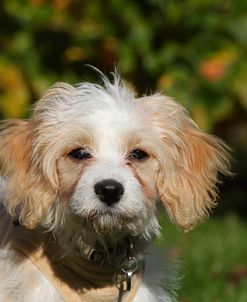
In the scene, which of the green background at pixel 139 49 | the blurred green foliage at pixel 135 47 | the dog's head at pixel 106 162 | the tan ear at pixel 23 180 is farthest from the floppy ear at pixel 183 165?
the blurred green foliage at pixel 135 47

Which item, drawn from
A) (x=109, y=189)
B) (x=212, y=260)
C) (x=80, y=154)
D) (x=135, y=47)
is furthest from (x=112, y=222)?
Answer: (x=135, y=47)

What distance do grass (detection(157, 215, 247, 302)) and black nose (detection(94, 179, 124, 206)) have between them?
35.4 inches

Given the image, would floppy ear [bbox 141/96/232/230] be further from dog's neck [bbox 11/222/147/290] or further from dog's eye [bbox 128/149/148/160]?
dog's neck [bbox 11/222/147/290]

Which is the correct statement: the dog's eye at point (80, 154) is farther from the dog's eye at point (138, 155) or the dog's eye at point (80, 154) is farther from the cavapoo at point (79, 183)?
the dog's eye at point (138, 155)

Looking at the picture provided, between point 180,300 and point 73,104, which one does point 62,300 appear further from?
point 180,300

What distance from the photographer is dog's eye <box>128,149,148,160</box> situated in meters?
4.90

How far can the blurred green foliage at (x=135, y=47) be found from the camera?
29.4ft

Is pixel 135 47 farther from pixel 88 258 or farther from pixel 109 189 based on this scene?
pixel 109 189

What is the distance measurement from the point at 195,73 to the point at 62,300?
435 centimetres

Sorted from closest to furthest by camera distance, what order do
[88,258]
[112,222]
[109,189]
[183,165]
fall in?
[109,189]
[112,222]
[88,258]
[183,165]

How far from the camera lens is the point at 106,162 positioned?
4.79m

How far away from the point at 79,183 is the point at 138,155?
0.39 metres

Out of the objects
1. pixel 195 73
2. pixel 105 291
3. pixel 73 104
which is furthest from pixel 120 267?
pixel 195 73

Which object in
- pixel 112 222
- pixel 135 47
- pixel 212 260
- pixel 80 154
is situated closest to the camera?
pixel 112 222
